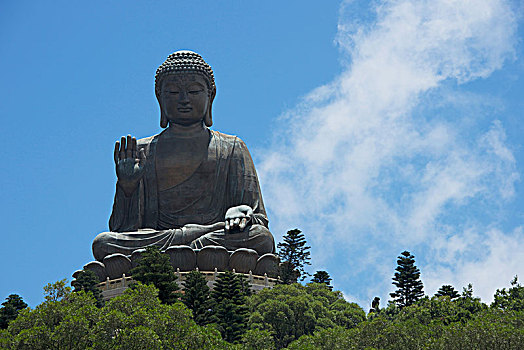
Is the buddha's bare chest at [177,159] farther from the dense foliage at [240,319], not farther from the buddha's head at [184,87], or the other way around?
the dense foliage at [240,319]

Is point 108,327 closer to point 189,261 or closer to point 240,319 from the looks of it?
point 240,319

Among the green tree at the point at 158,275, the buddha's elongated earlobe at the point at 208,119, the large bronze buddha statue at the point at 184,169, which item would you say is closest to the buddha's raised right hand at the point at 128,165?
the large bronze buddha statue at the point at 184,169

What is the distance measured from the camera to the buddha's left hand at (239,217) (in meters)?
28.5

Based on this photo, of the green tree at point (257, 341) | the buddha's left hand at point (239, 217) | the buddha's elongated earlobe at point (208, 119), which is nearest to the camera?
the green tree at point (257, 341)

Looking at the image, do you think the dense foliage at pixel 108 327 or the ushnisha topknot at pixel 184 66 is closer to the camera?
the dense foliage at pixel 108 327

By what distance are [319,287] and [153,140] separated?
8.16m

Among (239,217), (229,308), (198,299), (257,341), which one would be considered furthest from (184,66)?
(257,341)

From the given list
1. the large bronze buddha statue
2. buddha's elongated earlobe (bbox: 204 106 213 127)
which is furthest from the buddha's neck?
buddha's elongated earlobe (bbox: 204 106 213 127)

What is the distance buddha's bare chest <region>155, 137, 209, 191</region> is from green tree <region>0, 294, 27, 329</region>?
25.3 ft

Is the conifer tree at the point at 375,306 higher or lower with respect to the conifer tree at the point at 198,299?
higher

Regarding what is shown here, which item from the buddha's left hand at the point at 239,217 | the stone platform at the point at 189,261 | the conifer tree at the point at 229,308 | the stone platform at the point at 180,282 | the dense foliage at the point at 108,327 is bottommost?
the dense foliage at the point at 108,327

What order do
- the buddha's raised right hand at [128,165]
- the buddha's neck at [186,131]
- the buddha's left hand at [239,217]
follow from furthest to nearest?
the buddha's neck at [186,131], the buddha's raised right hand at [128,165], the buddha's left hand at [239,217]

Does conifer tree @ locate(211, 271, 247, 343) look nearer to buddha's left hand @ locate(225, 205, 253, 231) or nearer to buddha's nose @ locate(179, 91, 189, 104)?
buddha's left hand @ locate(225, 205, 253, 231)

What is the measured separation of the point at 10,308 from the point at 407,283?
10.4m
